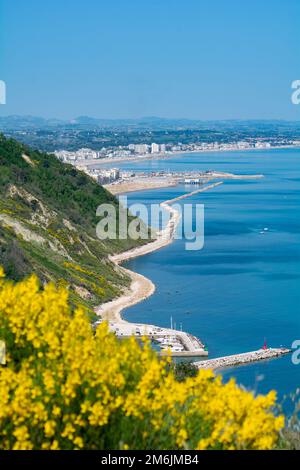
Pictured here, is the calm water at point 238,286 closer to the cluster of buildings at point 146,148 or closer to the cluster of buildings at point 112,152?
the cluster of buildings at point 112,152

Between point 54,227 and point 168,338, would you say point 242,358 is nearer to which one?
point 168,338

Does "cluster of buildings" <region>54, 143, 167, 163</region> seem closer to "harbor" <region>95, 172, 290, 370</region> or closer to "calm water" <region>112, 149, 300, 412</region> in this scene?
"calm water" <region>112, 149, 300, 412</region>

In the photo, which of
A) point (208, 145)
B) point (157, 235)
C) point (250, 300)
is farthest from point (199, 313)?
point (208, 145)

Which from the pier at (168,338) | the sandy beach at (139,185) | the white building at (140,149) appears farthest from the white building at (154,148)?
the pier at (168,338)

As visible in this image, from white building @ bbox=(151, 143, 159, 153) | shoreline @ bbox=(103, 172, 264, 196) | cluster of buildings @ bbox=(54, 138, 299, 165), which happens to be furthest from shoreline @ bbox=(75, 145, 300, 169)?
shoreline @ bbox=(103, 172, 264, 196)

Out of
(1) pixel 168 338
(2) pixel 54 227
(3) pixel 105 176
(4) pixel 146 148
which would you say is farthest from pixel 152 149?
(1) pixel 168 338
